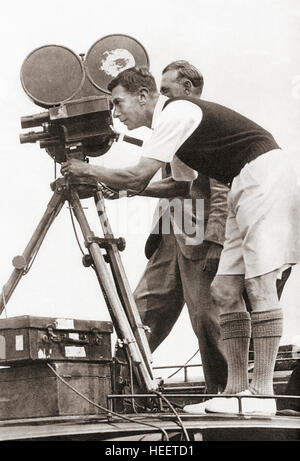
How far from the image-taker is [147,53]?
8.93ft

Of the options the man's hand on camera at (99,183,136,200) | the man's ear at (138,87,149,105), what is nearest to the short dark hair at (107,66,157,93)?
the man's ear at (138,87,149,105)

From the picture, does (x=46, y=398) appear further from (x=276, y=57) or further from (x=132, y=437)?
(x=276, y=57)

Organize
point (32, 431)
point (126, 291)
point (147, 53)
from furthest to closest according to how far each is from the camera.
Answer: point (147, 53) → point (126, 291) → point (32, 431)

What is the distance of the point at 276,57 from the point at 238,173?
0.61 metres

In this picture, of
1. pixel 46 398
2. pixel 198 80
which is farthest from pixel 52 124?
pixel 46 398

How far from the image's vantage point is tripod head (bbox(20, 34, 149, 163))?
2.57 meters

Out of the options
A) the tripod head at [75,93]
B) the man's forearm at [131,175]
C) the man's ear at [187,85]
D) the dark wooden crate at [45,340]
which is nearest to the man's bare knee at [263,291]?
the man's forearm at [131,175]

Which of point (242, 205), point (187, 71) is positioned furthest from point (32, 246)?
point (187, 71)

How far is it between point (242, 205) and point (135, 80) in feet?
1.95

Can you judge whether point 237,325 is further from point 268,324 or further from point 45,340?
point 45,340

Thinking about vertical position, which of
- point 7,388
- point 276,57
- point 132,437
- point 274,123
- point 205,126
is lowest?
point 132,437

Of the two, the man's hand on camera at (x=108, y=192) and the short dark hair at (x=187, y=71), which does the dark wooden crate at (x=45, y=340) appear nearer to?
the man's hand on camera at (x=108, y=192)

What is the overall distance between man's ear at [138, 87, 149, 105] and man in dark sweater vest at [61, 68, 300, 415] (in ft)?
0.79

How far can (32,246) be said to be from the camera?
2520 millimetres
